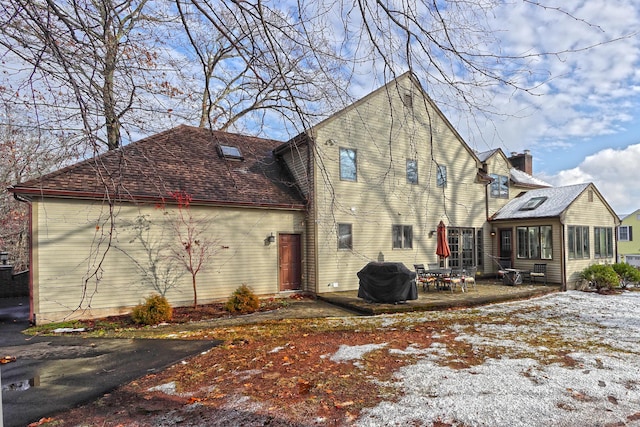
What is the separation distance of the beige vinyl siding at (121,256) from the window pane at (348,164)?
8.57ft

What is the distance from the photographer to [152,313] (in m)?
8.23

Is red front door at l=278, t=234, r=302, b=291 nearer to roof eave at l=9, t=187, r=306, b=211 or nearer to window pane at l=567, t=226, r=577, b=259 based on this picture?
roof eave at l=9, t=187, r=306, b=211

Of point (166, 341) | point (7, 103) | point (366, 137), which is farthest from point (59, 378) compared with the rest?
point (366, 137)

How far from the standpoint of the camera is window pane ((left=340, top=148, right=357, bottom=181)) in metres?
12.5

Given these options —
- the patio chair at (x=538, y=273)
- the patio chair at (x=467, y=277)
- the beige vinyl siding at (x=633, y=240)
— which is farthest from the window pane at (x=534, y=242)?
the beige vinyl siding at (x=633, y=240)

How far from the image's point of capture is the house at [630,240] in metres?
32.5

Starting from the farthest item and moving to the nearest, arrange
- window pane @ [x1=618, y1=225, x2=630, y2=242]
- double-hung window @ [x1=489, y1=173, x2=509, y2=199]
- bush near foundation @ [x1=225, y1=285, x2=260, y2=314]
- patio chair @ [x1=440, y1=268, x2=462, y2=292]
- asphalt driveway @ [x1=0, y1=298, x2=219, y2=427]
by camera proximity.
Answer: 1. window pane @ [x1=618, y1=225, x2=630, y2=242]
2. double-hung window @ [x1=489, y1=173, x2=509, y2=199]
3. patio chair @ [x1=440, y1=268, x2=462, y2=292]
4. bush near foundation @ [x1=225, y1=285, x2=260, y2=314]
5. asphalt driveway @ [x1=0, y1=298, x2=219, y2=427]

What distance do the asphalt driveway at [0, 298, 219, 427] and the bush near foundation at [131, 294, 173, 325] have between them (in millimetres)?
1280

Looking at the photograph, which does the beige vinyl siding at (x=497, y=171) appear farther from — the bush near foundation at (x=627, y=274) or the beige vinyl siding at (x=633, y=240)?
the beige vinyl siding at (x=633, y=240)

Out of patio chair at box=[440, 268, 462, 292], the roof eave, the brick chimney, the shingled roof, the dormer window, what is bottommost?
patio chair at box=[440, 268, 462, 292]

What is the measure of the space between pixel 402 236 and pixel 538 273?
615cm

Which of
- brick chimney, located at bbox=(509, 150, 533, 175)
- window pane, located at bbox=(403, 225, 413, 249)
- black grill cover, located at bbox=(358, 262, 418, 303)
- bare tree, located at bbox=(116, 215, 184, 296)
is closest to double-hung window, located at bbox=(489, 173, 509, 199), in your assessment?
brick chimney, located at bbox=(509, 150, 533, 175)

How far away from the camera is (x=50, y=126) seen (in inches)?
113

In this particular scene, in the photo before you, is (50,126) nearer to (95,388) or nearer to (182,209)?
(95,388)
